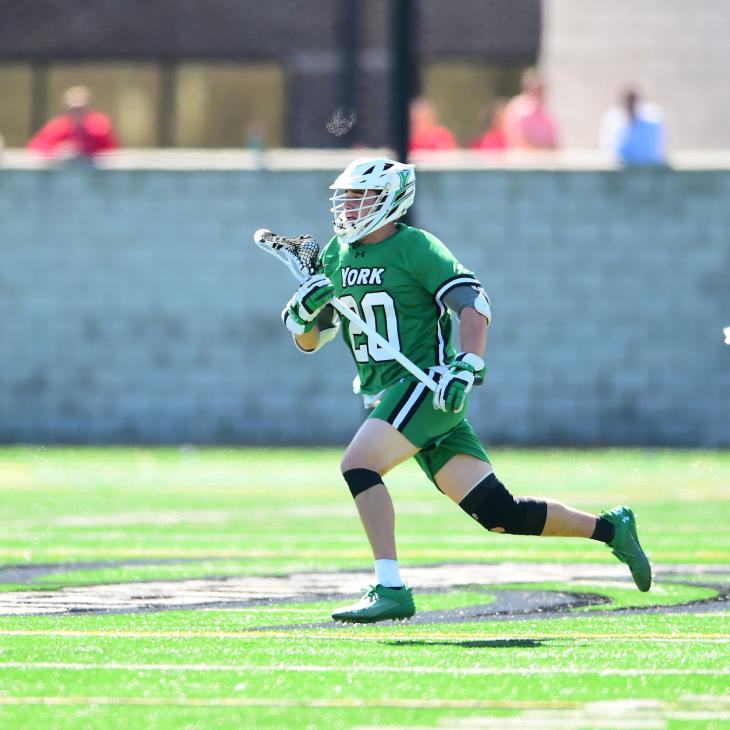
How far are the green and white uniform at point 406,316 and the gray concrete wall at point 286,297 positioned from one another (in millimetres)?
11415

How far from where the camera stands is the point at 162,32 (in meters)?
25.7

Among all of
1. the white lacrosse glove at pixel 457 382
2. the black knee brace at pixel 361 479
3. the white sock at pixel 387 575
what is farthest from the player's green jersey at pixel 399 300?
the white sock at pixel 387 575

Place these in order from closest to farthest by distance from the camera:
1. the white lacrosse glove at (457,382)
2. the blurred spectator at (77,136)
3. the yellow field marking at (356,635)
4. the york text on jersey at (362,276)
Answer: the yellow field marking at (356,635)
the white lacrosse glove at (457,382)
the york text on jersey at (362,276)
the blurred spectator at (77,136)

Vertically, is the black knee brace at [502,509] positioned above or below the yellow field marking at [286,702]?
above

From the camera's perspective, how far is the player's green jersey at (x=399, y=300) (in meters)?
7.93

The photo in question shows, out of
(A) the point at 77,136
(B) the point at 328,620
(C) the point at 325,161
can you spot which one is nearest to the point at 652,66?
(C) the point at 325,161

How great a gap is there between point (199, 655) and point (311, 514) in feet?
21.0

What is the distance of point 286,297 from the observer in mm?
19703

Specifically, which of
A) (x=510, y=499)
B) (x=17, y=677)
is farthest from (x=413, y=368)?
(x=17, y=677)

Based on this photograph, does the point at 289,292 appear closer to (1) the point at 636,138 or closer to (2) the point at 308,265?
(1) the point at 636,138

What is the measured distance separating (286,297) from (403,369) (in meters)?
11.8

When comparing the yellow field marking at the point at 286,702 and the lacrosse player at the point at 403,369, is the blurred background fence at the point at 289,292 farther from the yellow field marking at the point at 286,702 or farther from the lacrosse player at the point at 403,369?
the yellow field marking at the point at 286,702

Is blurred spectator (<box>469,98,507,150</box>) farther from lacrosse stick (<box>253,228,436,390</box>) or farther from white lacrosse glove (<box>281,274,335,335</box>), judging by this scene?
white lacrosse glove (<box>281,274,335,335</box>)

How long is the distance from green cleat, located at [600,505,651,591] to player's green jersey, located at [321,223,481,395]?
0.94 metres
